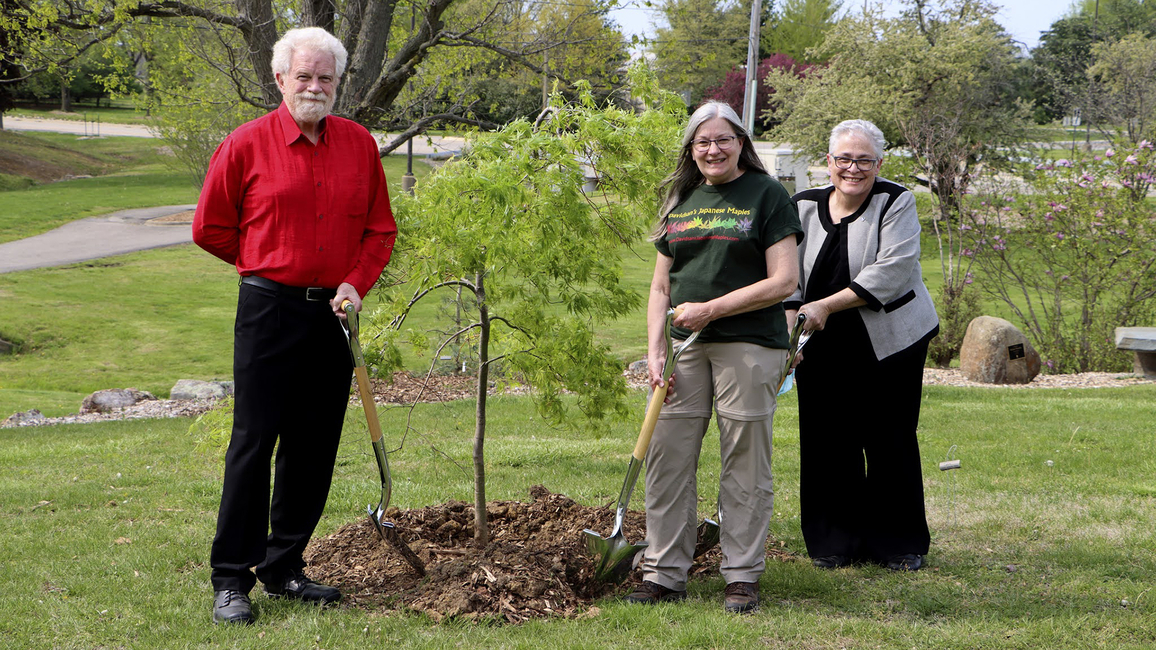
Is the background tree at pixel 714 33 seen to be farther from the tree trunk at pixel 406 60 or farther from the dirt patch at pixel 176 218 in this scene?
the tree trunk at pixel 406 60

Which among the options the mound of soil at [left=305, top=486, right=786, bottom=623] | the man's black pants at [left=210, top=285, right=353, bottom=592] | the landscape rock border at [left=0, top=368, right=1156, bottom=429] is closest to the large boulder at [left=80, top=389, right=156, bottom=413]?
the landscape rock border at [left=0, top=368, right=1156, bottom=429]

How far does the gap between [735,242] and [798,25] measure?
49.6 m

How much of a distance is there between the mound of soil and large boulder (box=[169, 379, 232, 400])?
22.7 ft

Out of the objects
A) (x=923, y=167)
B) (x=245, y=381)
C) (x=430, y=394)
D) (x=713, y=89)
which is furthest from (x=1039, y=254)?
(x=713, y=89)

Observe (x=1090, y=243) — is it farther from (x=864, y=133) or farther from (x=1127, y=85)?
(x=1127, y=85)

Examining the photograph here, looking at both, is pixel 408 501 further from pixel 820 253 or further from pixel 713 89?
→ pixel 713 89

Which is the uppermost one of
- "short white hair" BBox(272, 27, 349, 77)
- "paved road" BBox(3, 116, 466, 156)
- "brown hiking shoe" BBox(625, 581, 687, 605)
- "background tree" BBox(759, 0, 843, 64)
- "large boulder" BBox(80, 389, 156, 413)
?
"background tree" BBox(759, 0, 843, 64)

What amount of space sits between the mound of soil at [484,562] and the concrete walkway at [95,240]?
17251 millimetres

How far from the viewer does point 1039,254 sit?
1201 cm

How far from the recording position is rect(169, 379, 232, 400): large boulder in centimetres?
1098

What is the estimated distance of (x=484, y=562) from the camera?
3.90 metres

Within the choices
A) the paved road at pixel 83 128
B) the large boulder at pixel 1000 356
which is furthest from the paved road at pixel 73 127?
the large boulder at pixel 1000 356

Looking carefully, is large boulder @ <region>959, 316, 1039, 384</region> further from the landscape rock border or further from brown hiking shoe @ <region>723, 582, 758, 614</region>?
brown hiking shoe @ <region>723, 582, 758, 614</region>

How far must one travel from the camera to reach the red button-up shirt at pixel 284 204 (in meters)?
3.50
